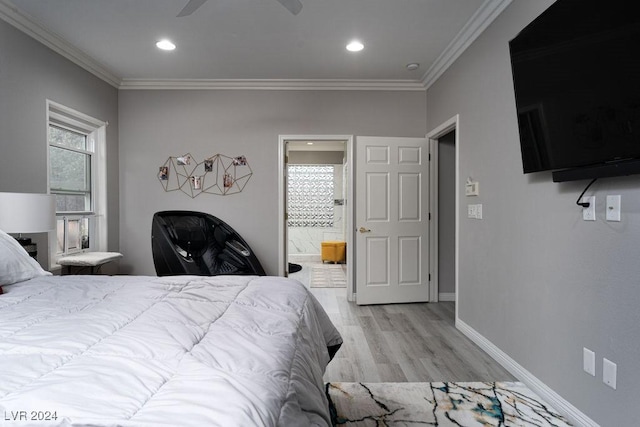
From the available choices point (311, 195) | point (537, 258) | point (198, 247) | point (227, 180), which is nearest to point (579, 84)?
point (537, 258)

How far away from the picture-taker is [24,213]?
2.32 metres

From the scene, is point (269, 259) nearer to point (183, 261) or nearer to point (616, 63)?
point (183, 261)

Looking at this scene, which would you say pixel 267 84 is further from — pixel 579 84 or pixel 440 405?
pixel 440 405

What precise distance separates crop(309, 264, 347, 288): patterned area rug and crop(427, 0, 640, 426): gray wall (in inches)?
88.2

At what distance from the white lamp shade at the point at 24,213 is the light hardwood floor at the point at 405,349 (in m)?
2.27

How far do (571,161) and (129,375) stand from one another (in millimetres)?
1996

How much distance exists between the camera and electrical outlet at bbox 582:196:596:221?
1.65m

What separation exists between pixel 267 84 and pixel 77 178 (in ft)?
7.65

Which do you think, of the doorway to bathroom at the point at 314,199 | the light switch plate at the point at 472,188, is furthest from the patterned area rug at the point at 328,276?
the light switch plate at the point at 472,188

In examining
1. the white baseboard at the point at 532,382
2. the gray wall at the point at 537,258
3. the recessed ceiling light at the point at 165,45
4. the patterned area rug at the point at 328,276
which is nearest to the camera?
the gray wall at the point at 537,258

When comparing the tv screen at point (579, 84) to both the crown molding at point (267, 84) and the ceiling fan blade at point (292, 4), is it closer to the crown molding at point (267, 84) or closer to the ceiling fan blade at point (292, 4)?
the ceiling fan blade at point (292, 4)

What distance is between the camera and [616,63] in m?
1.35

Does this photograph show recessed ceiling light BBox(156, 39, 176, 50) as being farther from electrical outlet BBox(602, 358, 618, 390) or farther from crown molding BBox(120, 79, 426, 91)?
electrical outlet BBox(602, 358, 618, 390)

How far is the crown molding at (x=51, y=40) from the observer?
2.59 m
